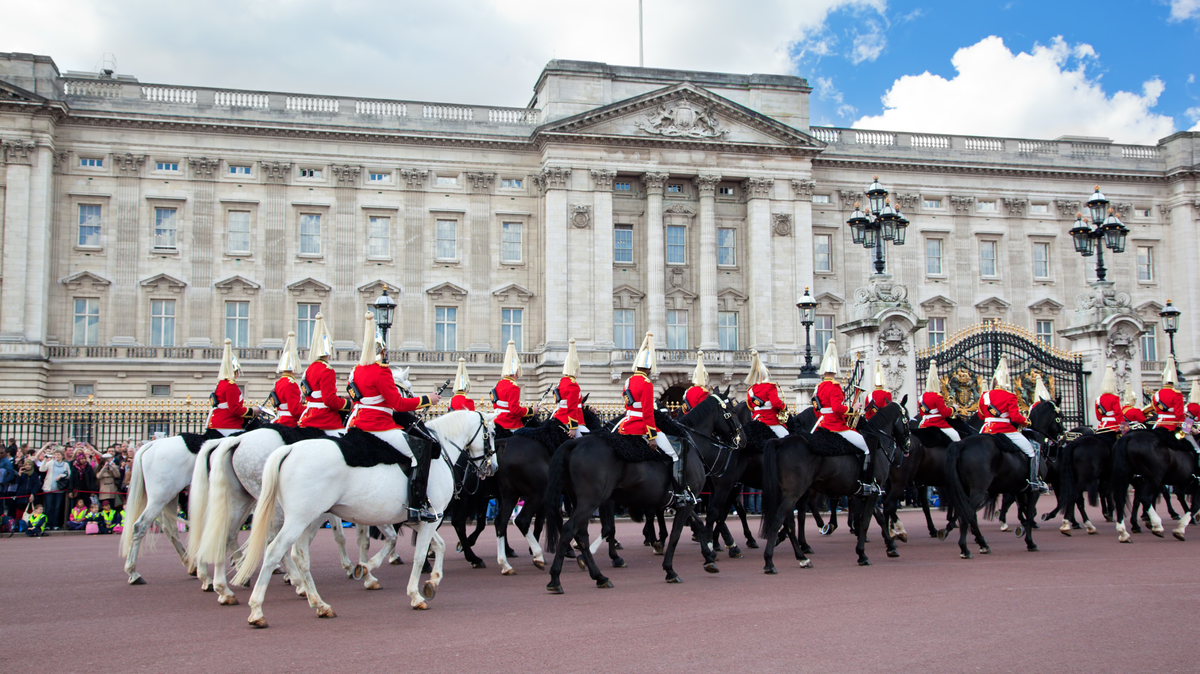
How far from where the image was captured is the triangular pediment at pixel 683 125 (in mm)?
44219

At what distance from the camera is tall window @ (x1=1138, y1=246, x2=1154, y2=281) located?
5003 centimetres

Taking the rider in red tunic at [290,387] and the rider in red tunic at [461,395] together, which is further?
the rider in red tunic at [461,395]

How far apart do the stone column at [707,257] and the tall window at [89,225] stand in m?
25.0

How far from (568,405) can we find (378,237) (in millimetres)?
31334

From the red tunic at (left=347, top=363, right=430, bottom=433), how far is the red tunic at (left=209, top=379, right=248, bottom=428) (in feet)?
11.5

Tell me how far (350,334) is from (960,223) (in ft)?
93.6

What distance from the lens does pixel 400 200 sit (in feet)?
146

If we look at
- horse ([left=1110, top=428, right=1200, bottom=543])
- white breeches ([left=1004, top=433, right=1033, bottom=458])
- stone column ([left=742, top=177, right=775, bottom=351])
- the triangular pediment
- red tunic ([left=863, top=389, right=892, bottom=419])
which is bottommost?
horse ([left=1110, top=428, right=1200, bottom=543])

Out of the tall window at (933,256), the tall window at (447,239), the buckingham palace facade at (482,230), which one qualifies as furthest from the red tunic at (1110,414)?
the tall window at (933,256)

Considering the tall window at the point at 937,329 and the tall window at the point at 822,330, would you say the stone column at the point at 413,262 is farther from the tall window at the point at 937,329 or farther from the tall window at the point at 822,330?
the tall window at the point at 937,329

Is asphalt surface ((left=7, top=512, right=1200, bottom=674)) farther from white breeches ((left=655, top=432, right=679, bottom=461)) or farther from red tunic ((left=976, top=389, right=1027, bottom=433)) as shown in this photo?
red tunic ((left=976, top=389, right=1027, bottom=433))

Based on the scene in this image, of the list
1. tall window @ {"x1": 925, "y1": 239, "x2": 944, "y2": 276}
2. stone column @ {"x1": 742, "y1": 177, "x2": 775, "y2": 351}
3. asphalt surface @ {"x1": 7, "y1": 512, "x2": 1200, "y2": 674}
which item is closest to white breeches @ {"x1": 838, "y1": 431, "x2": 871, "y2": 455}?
asphalt surface @ {"x1": 7, "y1": 512, "x2": 1200, "y2": 674}

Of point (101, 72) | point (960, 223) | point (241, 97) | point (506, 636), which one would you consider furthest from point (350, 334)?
point (506, 636)

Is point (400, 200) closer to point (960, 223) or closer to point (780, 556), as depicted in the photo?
point (960, 223)
